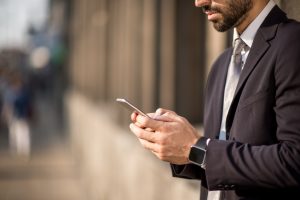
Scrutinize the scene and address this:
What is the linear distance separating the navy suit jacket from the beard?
0.08 meters

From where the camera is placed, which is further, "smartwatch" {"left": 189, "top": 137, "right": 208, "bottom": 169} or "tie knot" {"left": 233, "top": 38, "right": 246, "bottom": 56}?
"tie knot" {"left": 233, "top": 38, "right": 246, "bottom": 56}

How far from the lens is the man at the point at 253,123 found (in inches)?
87.0

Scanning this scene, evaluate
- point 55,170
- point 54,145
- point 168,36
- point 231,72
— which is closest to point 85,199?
point 55,170

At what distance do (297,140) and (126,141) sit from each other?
602 cm

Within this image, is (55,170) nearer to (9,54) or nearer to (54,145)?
(54,145)

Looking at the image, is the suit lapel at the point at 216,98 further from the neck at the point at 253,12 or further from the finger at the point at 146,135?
the finger at the point at 146,135

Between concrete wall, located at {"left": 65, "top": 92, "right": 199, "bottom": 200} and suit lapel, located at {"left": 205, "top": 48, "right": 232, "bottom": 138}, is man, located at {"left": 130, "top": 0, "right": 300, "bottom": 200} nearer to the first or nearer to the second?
suit lapel, located at {"left": 205, "top": 48, "right": 232, "bottom": 138}

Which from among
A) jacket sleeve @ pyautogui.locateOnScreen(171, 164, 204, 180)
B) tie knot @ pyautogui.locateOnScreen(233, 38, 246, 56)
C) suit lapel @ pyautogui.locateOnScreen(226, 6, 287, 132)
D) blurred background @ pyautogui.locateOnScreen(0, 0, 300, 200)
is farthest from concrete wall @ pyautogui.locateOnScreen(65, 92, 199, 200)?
suit lapel @ pyautogui.locateOnScreen(226, 6, 287, 132)

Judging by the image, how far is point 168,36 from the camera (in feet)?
25.5

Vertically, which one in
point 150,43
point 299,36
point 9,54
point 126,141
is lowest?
point 9,54

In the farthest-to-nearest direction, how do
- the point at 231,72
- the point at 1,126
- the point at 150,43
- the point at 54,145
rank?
the point at 1,126, the point at 54,145, the point at 150,43, the point at 231,72

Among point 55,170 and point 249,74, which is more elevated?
point 249,74

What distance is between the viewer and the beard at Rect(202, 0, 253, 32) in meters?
2.45

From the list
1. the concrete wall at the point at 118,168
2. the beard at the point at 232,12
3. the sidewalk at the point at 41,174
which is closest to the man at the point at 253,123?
the beard at the point at 232,12
